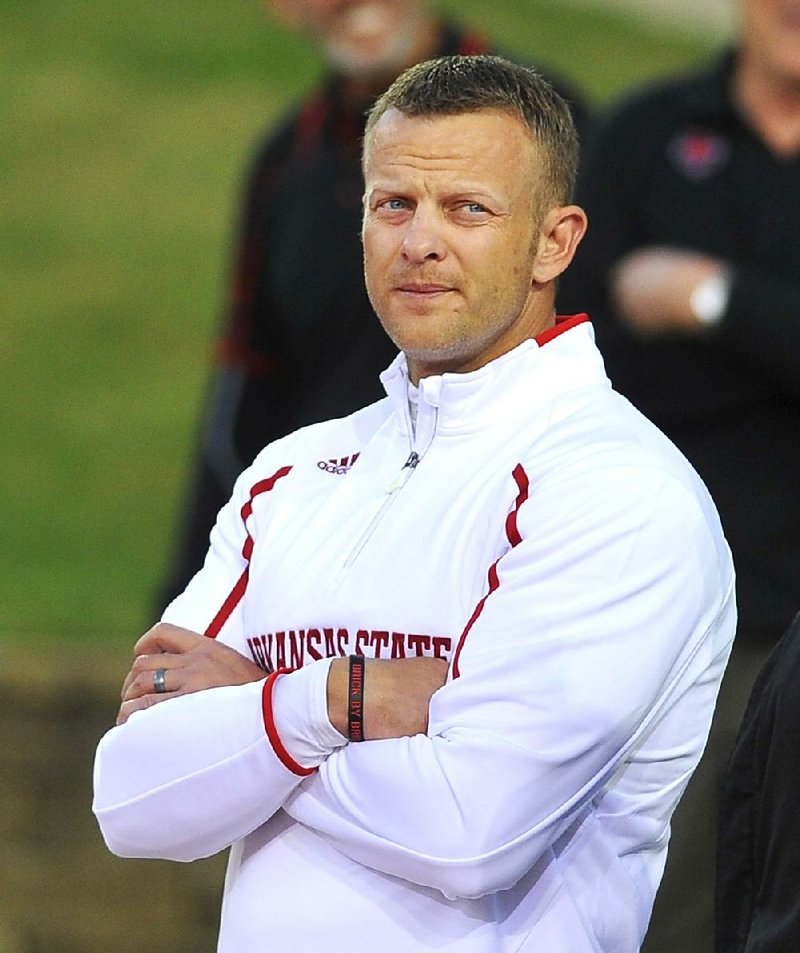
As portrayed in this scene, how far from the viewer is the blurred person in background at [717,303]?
10.3 ft

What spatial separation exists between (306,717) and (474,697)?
16cm

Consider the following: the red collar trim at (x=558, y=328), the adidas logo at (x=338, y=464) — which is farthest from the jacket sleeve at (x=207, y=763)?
the red collar trim at (x=558, y=328)

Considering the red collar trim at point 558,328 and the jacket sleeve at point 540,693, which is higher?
the red collar trim at point 558,328

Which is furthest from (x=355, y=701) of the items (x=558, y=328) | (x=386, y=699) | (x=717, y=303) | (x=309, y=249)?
(x=309, y=249)

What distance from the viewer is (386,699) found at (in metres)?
1.88

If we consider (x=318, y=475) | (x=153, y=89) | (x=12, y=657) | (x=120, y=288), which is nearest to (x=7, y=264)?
(x=120, y=288)

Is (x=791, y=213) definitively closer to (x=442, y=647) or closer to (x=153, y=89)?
(x=442, y=647)

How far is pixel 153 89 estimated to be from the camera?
9.36 m

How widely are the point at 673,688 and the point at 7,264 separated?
677 cm

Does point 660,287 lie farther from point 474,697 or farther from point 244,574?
point 474,697

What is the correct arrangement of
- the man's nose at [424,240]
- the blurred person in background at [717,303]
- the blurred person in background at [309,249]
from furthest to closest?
the blurred person in background at [309,249] → the blurred person in background at [717,303] → the man's nose at [424,240]

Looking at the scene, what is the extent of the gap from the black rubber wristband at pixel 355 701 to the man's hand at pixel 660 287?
56.7 inches

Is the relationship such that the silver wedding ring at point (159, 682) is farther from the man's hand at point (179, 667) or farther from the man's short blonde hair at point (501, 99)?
the man's short blonde hair at point (501, 99)

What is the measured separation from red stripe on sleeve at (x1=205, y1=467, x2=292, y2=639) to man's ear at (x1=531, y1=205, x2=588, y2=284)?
13.9 inches
